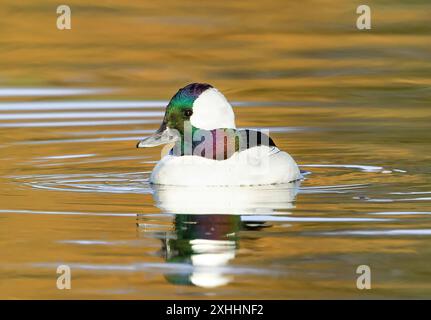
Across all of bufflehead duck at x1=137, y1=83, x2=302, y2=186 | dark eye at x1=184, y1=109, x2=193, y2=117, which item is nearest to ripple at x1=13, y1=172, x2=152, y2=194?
bufflehead duck at x1=137, y1=83, x2=302, y2=186

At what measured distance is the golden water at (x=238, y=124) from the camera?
32.5 ft

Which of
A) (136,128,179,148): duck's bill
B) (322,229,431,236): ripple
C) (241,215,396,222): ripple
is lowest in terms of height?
(322,229,431,236): ripple

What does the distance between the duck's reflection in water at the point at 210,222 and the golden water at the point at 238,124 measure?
0.03 m

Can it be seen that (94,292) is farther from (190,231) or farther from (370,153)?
(370,153)

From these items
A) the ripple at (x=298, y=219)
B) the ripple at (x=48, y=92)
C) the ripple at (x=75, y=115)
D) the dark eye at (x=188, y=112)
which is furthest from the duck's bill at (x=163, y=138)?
the ripple at (x=48, y=92)

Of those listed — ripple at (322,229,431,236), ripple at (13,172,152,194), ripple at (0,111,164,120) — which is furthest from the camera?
ripple at (0,111,164,120)

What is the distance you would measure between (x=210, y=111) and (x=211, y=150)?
42 cm

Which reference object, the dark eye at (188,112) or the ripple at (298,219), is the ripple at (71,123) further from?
the ripple at (298,219)

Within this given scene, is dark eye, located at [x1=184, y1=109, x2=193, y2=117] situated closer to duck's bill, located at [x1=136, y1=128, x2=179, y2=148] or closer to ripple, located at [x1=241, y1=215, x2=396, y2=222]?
duck's bill, located at [x1=136, y1=128, x2=179, y2=148]

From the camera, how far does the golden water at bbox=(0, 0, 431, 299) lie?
32.5ft

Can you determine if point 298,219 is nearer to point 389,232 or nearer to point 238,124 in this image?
point 389,232

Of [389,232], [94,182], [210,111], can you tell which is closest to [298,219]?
[389,232]

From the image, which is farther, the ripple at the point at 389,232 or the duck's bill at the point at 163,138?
the duck's bill at the point at 163,138

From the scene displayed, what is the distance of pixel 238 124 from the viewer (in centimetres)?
1697
